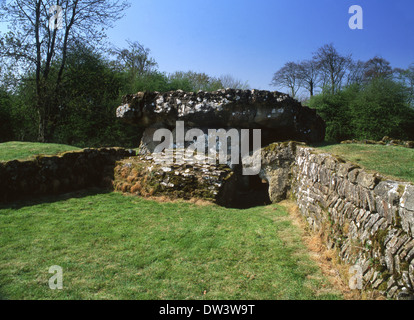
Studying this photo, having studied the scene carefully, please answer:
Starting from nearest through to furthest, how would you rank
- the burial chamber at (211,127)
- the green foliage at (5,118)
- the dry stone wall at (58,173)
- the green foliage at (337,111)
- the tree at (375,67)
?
the dry stone wall at (58,173), the burial chamber at (211,127), the green foliage at (5,118), the green foliage at (337,111), the tree at (375,67)

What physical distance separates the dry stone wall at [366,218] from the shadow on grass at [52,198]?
5240 mm

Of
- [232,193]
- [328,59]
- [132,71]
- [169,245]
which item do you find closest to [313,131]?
[232,193]

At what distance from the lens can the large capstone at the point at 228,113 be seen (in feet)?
25.3

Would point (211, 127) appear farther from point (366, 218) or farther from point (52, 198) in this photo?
point (366, 218)

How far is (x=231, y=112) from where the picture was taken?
776 centimetres

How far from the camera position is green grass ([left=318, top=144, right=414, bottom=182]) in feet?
14.8

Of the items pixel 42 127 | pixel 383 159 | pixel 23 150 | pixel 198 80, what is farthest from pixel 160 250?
pixel 198 80

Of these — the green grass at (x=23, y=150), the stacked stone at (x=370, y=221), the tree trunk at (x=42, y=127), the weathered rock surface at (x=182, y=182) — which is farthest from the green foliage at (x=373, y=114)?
the tree trunk at (x=42, y=127)

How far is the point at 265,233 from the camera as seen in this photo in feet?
15.5

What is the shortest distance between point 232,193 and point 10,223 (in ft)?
15.6

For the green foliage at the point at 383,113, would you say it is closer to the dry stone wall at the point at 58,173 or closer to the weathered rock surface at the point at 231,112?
the weathered rock surface at the point at 231,112

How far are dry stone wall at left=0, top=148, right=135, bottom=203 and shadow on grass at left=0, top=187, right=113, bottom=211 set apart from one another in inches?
8.5

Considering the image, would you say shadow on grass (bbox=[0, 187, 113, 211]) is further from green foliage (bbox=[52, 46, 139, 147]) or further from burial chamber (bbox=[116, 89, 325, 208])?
green foliage (bbox=[52, 46, 139, 147])

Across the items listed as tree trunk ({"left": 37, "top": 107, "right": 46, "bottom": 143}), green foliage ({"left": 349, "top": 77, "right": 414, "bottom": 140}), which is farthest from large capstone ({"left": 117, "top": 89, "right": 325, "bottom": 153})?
tree trunk ({"left": 37, "top": 107, "right": 46, "bottom": 143})
